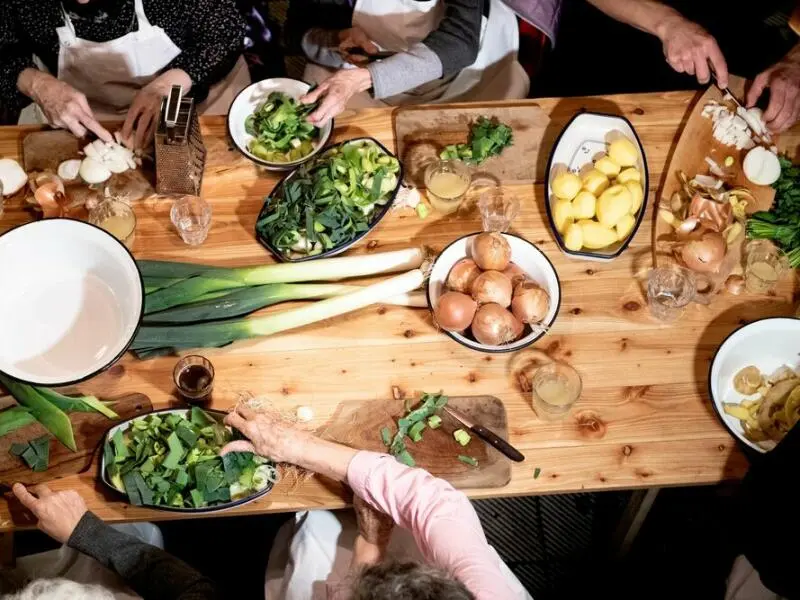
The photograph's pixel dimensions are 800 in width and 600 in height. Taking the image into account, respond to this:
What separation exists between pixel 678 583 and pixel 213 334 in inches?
63.9

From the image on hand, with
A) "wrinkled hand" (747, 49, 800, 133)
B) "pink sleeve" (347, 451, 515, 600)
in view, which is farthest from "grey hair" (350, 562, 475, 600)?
"wrinkled hand" (747, 49, 800, 133)

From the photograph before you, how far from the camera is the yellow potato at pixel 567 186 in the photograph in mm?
1886

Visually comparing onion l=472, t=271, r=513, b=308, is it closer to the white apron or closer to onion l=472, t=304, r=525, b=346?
onion l=472, t=304, r=525, b=346

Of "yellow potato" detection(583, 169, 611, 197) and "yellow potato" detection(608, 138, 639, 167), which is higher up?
"yellow potato" detection(608, 138, 639, 167)

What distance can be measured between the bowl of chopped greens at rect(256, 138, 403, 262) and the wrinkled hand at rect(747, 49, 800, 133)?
98cm

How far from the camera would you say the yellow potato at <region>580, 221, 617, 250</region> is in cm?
186

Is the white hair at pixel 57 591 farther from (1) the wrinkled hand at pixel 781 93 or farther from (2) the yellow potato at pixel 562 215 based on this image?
(1) the wrinkled hand at pixel 781 93

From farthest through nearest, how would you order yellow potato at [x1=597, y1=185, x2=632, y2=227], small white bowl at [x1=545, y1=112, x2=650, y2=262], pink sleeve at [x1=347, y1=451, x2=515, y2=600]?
small white bowl at [x1=545, y1=112, x2=650, y2=262]
yellow potato at [x1=597, y1=185, x2=632, y2=227]
pink sleeve at [x1=347, y1=451, x2=515, y2=600]

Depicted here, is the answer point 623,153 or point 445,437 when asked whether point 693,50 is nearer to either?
point 623,153

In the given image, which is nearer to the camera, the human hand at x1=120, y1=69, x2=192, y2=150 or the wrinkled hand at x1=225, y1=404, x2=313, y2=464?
the wrinkled hand at x1=225, y1=404, x2=313, y2=464

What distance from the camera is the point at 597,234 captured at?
1.86 metres

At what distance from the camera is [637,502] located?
210 centimetres

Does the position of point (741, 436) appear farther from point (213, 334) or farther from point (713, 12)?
point (713, 12)

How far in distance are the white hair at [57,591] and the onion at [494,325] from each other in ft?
3.09
